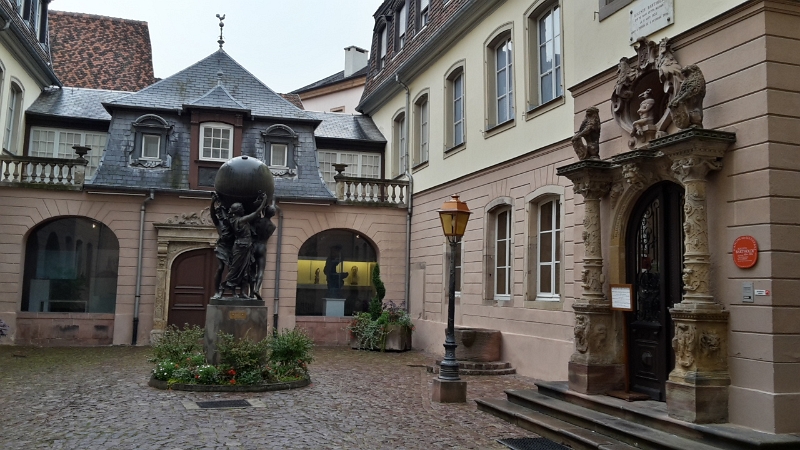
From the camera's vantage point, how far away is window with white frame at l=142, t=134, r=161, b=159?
64.7ft

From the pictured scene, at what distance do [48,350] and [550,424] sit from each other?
1339 centimetres

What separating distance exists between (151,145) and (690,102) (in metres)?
15.9

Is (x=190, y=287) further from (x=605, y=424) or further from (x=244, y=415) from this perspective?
(x=605, y=424)

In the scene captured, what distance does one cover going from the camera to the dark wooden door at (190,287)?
1912 centimetres

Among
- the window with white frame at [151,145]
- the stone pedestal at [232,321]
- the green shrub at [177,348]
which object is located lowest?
the green shrub at [177,348]

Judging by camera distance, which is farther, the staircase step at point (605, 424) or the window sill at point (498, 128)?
the window sill at point (498, 128)

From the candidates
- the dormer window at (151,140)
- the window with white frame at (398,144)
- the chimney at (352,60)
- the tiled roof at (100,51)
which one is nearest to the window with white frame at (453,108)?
the window with white frame at (398,144)

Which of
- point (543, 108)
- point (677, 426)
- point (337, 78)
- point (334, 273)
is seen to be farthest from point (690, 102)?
point (337, 78)

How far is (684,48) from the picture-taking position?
8.20 m

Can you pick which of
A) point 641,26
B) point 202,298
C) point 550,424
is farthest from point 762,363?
point 202,298

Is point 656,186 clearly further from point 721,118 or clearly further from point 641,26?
point 641,26

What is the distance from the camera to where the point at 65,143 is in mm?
20516

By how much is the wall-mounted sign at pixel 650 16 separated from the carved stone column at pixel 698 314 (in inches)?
73.2

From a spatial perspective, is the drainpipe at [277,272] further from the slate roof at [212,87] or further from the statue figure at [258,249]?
the statue figure at [258,249]
